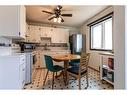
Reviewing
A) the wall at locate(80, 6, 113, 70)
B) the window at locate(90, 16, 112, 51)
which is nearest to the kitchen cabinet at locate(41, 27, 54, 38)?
the wall at locate(80, 6, 113, 70)

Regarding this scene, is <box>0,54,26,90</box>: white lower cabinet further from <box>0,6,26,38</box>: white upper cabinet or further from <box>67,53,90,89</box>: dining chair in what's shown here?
<box>67,53,90,89</box>: dining chair

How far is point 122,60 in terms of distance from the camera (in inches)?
39.2

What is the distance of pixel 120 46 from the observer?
1.03 meters

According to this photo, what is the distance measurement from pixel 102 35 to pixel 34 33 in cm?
302

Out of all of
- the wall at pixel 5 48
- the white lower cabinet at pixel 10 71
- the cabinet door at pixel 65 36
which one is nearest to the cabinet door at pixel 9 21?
the wall at pixel 5 48

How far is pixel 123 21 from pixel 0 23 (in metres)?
2.52

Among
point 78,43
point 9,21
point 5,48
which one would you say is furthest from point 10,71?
point 78,43

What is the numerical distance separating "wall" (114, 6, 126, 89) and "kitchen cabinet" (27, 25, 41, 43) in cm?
517

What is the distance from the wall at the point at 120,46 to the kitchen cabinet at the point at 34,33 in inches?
203

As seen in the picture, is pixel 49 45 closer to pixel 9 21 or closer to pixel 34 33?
pixel 34 33

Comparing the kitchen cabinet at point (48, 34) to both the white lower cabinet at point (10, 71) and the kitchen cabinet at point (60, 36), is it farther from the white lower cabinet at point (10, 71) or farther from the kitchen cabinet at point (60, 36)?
the white lower cabinet at point (10, 71)

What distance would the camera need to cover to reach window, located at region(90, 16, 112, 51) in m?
4.47
